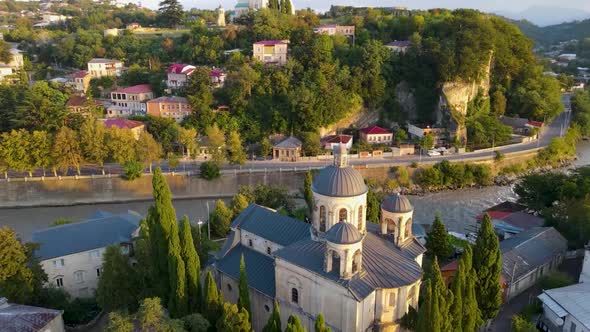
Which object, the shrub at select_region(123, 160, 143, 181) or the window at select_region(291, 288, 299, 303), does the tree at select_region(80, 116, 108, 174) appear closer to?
the shrub at select_region(123, 160, 143, 181)

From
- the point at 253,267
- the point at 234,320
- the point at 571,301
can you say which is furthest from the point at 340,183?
the point at 571,301

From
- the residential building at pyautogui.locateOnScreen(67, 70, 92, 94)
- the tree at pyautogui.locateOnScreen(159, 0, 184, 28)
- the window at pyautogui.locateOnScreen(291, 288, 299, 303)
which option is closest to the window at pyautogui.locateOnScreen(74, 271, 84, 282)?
the window at pyautogui.locateOnScreen(291, 288, 299, 303)

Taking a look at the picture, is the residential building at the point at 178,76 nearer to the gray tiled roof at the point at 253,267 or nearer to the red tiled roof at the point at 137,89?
the red tiled roof at the point at 137,89

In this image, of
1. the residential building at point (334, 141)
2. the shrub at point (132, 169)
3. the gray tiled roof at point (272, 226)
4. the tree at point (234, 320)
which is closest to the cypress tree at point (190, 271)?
the tree at point (234, 320)

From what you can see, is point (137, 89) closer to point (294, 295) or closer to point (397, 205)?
point (294, 295)

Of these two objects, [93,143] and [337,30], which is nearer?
[93,143]
